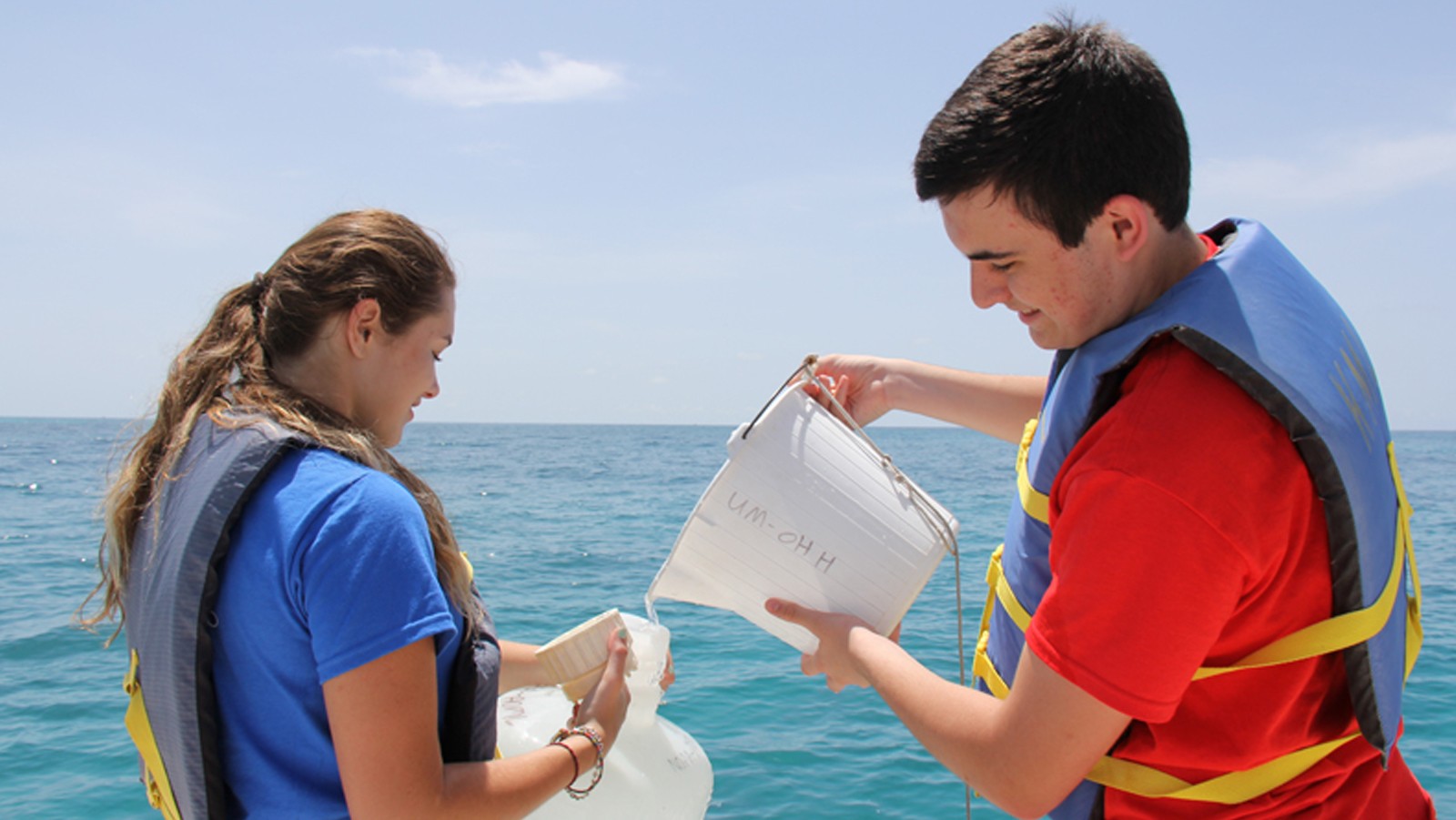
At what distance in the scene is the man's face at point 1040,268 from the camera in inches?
62.6

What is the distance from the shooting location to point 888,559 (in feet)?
7.45

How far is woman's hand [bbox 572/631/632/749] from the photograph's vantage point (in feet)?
7.43

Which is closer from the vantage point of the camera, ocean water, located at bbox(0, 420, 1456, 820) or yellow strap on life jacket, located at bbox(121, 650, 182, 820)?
A: yellow strap on life jacket, located at bbox(121, 650, 182, 820)

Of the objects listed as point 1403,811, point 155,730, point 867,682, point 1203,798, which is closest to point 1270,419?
point 1203,798

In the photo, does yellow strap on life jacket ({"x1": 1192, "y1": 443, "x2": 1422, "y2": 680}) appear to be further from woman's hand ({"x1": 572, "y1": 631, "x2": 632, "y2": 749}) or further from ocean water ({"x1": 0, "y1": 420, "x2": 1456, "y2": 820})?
ocean water ({"x1": 0, "y1": 420, "x2": 1456, "y2": 820})

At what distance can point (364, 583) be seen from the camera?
1639 mm

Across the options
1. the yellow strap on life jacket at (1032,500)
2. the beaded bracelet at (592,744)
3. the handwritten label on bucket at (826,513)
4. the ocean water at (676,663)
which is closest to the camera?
the yellow strap on life jacket at (1032,500)

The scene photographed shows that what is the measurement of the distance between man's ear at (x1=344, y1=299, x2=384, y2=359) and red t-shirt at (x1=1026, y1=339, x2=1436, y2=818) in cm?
134

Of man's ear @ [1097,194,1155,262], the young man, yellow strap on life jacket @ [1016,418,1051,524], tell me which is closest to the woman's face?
the young man

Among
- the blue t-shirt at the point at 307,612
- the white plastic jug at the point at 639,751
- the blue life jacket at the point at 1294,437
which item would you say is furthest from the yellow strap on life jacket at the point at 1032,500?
the white plastic jug at the point at 639,751

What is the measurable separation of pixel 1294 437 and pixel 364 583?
1.46m

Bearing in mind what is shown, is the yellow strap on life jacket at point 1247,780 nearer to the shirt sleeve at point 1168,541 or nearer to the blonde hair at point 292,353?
the shirt sleeve at point 1168,541

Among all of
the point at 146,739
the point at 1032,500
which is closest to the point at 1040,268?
the point at 1032,500

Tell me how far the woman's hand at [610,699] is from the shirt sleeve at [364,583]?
26.0 inches
